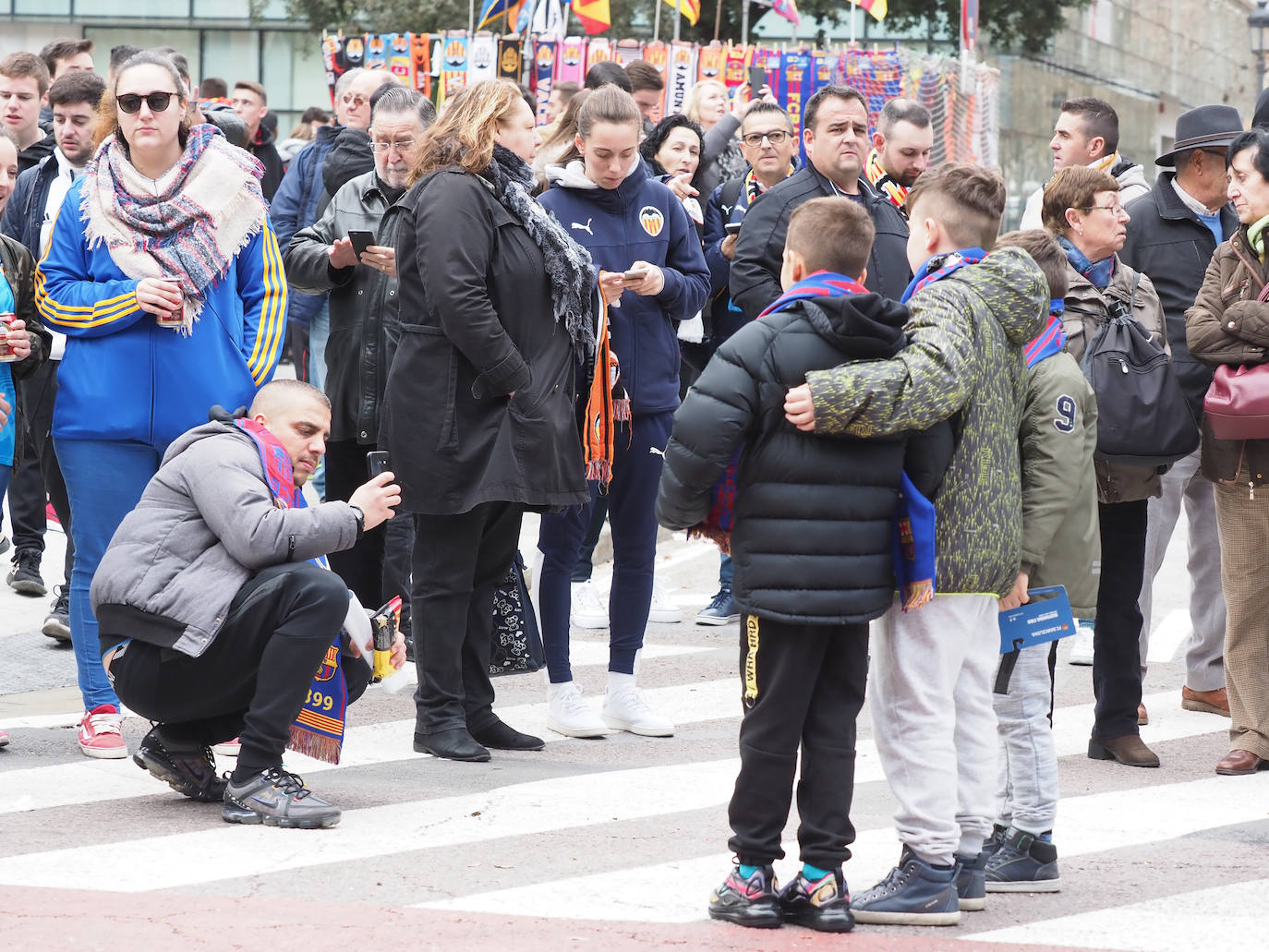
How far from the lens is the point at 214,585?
522 centimetres

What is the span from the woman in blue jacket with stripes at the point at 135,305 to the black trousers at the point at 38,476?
508 millimetres

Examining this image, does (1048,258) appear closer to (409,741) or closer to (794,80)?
(409,741)

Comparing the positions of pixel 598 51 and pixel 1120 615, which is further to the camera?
pixel 598 51

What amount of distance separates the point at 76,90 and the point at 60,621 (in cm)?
234

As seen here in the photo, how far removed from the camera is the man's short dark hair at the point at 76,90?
7.77 m

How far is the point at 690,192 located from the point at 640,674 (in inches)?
90.7

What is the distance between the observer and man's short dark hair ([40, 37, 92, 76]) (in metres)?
10.1

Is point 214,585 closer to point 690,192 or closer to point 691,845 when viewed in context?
point 691,845

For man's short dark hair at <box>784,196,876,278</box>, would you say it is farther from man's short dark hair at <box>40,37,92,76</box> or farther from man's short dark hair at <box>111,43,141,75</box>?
man's short dark hair at <box>40,37,92,76</box>

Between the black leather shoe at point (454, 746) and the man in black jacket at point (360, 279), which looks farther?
the man in black jacket at point (360, 279)

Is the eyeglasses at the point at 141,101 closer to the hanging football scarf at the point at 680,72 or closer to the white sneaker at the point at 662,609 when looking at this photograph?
the white sneaker at the point at 662,609

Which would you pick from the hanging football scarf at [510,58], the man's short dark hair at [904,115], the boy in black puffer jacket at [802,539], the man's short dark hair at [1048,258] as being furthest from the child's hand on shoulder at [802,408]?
the hanging football scarf at [510,58]

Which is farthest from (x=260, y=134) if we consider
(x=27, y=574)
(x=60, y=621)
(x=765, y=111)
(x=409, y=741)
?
(x=409, y=741)

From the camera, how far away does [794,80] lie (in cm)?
2194
